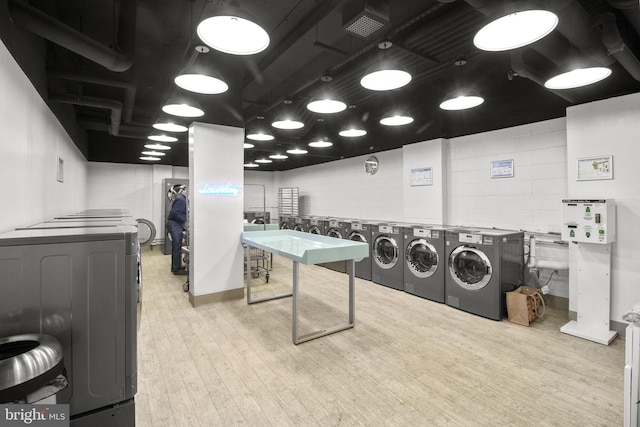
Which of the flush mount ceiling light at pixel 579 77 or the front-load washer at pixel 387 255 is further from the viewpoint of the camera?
the front-load washer at pixel 387 255

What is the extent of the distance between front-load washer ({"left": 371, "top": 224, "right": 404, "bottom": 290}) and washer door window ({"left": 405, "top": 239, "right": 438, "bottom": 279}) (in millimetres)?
177

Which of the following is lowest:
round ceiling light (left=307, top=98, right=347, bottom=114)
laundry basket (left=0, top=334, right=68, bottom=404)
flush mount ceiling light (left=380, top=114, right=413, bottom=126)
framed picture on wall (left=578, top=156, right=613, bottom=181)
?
laundry basket (left=0, top=334, right=68, bottom=404)

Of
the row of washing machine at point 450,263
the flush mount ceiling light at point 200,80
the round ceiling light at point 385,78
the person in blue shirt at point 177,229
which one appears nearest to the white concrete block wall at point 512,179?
the row of washing machine at point 450,263

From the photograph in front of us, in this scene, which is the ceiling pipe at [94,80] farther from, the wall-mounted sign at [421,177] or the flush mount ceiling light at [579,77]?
the wall-mounted sign at [421,177]

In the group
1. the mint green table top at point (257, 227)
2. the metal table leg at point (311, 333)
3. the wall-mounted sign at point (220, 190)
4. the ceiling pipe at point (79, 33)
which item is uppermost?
the ceiling pipe at point (79, 33)

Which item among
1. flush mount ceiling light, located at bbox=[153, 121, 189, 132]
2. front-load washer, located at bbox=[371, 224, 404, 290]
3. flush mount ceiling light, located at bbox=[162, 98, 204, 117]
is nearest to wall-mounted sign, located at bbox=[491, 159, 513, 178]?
front-load washer, located at bbox=[371, 224, 404, 290]

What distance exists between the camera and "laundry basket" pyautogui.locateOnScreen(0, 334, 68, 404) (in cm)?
96

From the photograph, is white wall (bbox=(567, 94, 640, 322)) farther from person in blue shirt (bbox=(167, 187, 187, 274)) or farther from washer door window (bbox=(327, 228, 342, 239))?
person in blue shirt (bbox=(167, 187, 187, 274))

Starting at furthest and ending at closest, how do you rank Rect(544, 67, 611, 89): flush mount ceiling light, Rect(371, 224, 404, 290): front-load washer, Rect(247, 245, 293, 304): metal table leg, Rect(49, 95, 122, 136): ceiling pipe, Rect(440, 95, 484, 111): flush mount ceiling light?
Rect(371, 224, 404, 290): front-load washer, Rect(247, 245, 293, 304): metal table leg, Rect(49, 95, 122, 136): ceiling pipe, Rect(440, 95, 484, 111): flush mount ceiling light, Rect(544, 67, 611, 89): flush mount ceiling light

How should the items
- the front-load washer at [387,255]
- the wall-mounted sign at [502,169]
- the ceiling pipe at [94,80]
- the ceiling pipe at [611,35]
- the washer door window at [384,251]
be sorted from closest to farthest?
the ceiling pipe at [611,35] → the ceiling pipe at [94,80] → the wall-mounted sign at [502,169] → the front-load washer at [387,255] → the washer door window at [384,251]

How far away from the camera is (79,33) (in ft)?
7.93

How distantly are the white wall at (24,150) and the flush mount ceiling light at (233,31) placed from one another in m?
1.20

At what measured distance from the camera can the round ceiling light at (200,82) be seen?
2554mm

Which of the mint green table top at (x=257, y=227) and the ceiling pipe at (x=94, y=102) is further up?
the ceiling pipe at (x=94, y=102)
